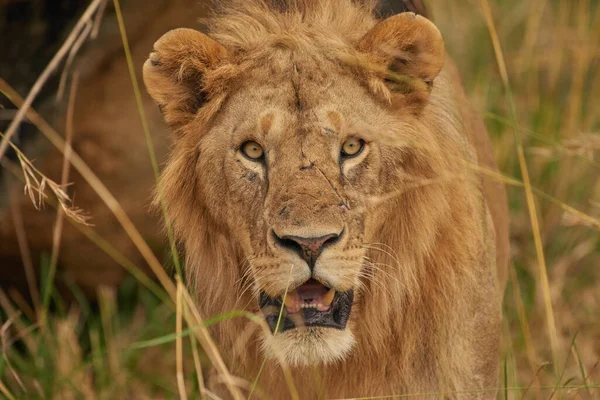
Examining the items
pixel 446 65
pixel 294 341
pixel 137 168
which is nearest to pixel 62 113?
pixel 137 168

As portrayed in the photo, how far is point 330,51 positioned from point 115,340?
2.76 metres

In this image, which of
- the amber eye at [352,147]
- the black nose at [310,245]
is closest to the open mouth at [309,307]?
the black nose at [310,245]

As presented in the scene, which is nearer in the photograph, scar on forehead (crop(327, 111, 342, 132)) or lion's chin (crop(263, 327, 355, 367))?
lion's chin (crop(263, 327, 355, 367))

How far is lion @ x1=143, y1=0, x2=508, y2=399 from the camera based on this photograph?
3.53 m

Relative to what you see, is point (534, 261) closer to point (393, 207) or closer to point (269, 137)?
point (393, 207)

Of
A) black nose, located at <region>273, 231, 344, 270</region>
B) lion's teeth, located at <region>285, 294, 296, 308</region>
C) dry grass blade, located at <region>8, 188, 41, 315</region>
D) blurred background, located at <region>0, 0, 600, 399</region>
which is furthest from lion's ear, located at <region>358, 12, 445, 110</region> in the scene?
dry grass blade, located at <region>8, 188, 41, 315</region>

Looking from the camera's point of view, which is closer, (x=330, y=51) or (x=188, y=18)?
(x=330, y=51)

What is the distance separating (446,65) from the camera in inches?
185

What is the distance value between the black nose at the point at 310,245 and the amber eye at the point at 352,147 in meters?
0.37

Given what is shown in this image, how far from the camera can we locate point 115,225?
20.3 feet

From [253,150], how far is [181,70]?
43 centimetres

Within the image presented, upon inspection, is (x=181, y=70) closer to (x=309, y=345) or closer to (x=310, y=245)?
(x=310, y=245)

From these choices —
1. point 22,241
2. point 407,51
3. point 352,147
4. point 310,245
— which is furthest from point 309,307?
point 22,241

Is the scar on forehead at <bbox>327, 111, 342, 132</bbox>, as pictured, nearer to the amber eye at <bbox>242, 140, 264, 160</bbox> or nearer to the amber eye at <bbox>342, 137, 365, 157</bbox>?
the amber eye at <bbox>342, 137, 365, 157</bbox>
